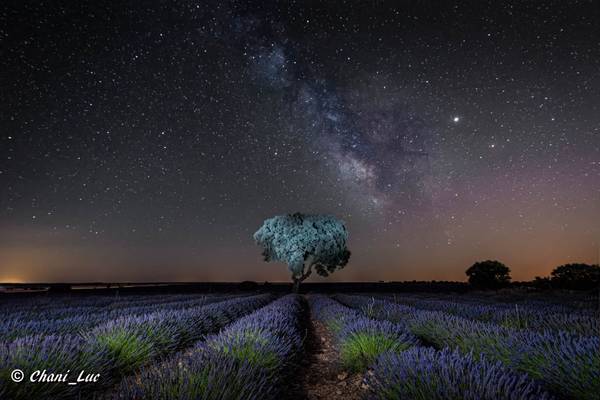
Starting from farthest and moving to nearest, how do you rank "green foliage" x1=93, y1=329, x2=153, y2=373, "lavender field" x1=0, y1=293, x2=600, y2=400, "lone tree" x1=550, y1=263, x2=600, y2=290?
"lone tree" x1=550, y1=263, x2=600, y2=290
"green foliage" x1=93, y1=329, x2=153, y2=373
"lavender field" x1=0, y1=293, x2=600, y2=400

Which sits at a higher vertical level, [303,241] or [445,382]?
[303,241]

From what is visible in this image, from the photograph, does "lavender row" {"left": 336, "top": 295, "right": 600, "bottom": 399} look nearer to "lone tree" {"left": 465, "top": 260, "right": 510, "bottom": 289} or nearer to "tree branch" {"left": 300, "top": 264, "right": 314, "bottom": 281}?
"tree branch" {"left": 300, "top": 264, "right": 314, "bottom": 281}

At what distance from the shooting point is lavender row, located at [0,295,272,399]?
262cm

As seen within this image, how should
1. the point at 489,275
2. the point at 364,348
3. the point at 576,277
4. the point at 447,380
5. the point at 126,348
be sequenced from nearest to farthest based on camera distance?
the point at 447,380 → the point at 126,348 → the point at 364,348 → the point at 576,277 → the point at 489,275

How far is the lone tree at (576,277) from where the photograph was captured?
107 feet

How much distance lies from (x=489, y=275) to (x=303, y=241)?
1306 inches

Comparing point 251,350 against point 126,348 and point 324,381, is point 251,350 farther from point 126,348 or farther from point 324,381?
point 126,348

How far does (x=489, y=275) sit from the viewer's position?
46.8 meters

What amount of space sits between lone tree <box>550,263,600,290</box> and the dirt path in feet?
124

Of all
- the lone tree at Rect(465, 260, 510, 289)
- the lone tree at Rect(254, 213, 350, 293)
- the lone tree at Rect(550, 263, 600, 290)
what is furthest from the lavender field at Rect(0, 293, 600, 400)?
the lone tree at Rect(465, 260, 510, 289)

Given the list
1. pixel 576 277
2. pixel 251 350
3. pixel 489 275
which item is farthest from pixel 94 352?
pixel 489 275

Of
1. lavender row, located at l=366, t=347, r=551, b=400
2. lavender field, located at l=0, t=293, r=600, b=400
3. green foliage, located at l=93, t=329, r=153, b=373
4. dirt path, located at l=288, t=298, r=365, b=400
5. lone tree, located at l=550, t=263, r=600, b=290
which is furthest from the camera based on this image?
lone tree, located at l=550, t=263, r=600, b=290

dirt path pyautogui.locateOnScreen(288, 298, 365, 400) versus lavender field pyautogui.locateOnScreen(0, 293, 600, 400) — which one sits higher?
lavender field pyautogui.locateOnScreen(0, 293, 600, 400)

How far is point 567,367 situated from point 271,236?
26.8 meters
